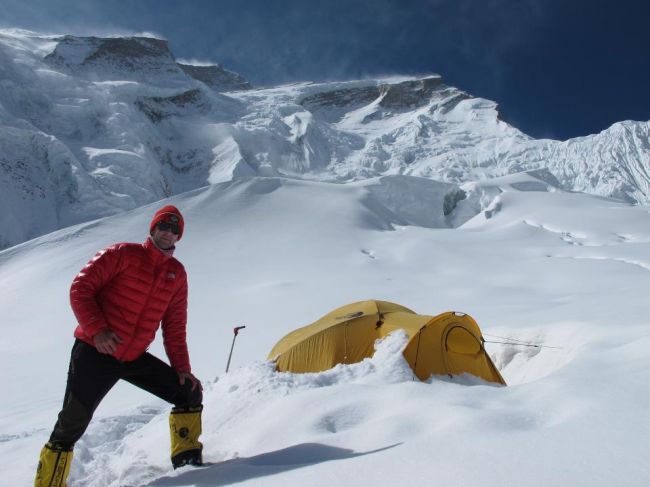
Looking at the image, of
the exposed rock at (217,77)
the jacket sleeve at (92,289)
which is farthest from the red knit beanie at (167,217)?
the exposed rock at (217,77)

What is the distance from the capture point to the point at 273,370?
5906mm

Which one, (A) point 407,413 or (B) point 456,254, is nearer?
(A) point 407,413

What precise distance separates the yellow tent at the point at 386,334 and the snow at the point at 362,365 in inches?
9.2

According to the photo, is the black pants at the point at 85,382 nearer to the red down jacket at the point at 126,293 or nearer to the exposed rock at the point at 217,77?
the red down jacket at the point at 126,293

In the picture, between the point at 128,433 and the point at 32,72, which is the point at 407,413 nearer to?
the point at 128,433

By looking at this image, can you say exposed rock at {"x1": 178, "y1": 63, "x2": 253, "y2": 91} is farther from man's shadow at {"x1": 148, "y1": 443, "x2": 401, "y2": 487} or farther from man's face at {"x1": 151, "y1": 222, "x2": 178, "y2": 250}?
man's shadow at {"x1": 148, "y1": 443, "x2": 401, "y2": 487}

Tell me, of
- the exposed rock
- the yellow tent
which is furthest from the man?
the exposed rock

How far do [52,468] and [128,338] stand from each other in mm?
785

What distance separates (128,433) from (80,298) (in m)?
2.79

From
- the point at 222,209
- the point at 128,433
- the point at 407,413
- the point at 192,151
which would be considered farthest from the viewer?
the point at 192,151

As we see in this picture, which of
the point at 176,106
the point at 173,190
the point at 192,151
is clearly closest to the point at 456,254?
the point at 173,190

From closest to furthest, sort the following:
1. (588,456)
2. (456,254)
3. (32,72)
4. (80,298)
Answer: (588,456), (80,298), (456,254), (32,72)

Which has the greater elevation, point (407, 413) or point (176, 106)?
point (176, 106)

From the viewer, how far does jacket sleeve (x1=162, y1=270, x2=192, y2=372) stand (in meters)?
3.45
